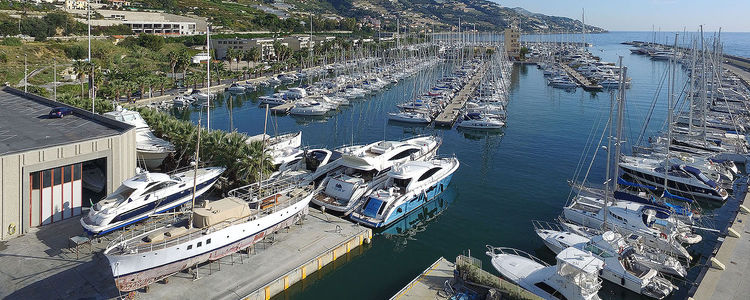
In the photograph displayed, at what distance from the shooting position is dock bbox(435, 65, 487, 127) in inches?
2459

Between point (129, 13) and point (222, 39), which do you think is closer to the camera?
point (222, 39)

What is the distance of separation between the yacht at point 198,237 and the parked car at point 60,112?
1465 centimetres

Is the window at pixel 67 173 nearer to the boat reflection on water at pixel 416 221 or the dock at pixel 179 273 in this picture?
the dock at pixel 179 273

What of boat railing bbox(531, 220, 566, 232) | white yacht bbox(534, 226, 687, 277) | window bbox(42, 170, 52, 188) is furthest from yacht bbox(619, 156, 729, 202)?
window bbox(42, 170, 52, 188)

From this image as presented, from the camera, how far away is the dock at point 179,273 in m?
19.9

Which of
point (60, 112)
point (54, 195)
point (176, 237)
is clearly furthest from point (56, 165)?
point (60, 112)

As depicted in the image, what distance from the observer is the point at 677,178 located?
37.5 metres

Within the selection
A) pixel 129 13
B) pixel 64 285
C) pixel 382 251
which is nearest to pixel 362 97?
pixel 382 251

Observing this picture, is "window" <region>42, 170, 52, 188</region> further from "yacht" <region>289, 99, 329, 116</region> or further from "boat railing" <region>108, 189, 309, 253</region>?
"yacht" <region>289, 99, 329, 116</region>

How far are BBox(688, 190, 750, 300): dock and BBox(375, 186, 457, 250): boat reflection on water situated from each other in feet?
46.3

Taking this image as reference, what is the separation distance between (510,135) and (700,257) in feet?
102

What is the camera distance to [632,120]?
67.7 meters

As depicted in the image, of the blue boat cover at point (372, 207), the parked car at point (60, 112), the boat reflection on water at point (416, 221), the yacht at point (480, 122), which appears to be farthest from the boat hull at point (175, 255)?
the yacht at point (480, 122)

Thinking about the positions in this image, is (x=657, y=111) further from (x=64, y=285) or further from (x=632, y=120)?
(x=64, y=285)
